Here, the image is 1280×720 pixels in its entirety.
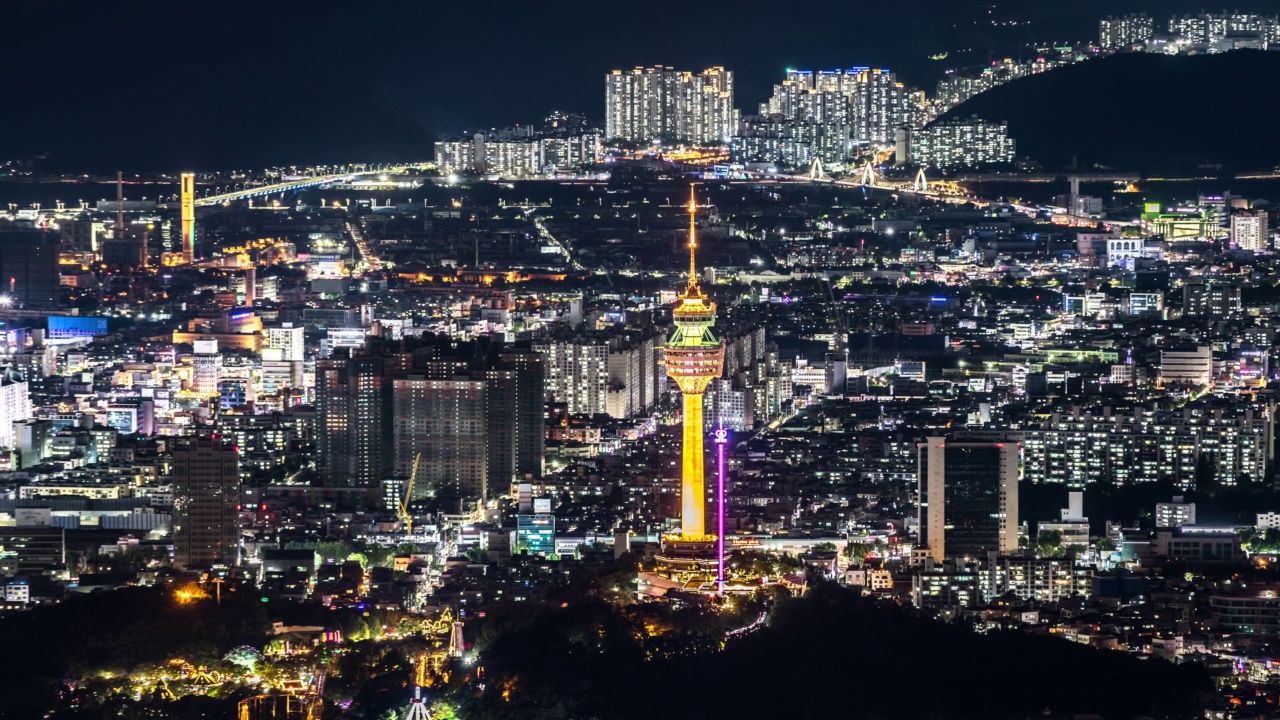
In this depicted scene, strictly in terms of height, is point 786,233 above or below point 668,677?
above

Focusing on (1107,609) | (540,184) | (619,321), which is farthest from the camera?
(540,184)

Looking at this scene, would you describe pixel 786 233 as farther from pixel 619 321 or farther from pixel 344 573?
pixel 344 573

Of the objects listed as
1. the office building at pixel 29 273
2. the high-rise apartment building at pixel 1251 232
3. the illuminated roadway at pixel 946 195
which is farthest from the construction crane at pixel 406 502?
the illuminated roadway at pixel 946 195

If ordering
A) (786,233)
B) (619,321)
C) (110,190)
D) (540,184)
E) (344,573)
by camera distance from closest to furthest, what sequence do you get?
(344,573) < (619,321) < (786,233) < (540,184) < (110,190)

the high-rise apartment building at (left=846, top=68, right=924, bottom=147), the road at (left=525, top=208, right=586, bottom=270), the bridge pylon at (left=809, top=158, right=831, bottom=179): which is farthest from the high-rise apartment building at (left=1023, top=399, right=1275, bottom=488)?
the high-rise apartment building at (left=846, top=68, right=924, bottom=147)

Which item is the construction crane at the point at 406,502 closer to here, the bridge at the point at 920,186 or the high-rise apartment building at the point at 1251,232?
the high-rise apartment building at the point at 1251,232

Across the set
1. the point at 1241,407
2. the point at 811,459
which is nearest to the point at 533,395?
the point at 811,459

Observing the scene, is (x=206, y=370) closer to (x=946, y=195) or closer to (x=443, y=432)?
(x=443, y=432)

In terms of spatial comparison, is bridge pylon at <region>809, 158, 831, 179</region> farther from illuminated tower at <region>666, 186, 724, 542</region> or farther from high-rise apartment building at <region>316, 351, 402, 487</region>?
illuminated tower at <region>666, 186, 724, 542</region>
